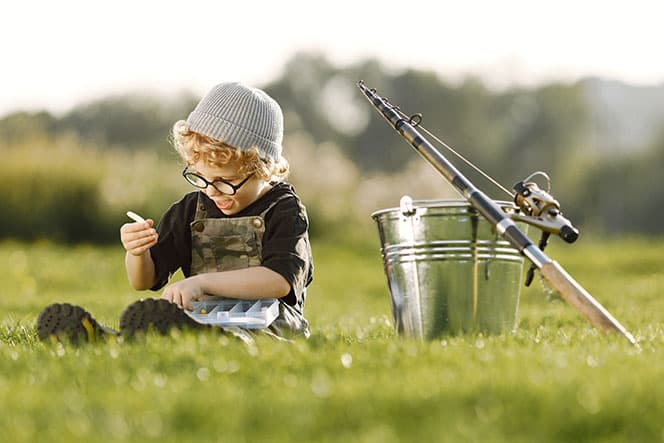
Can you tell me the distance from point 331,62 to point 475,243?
23.3 m

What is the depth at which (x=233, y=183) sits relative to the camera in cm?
434

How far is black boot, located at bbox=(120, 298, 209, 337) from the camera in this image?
12.2 feet

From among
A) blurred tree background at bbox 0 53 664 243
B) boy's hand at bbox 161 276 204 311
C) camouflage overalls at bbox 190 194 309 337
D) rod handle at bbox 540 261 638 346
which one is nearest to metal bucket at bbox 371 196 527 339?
rod handle at bbox 540 261 638 346

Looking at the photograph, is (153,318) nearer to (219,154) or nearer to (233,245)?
(233,245)

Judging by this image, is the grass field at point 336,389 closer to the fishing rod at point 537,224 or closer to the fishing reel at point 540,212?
the fishing rod at point 537,224

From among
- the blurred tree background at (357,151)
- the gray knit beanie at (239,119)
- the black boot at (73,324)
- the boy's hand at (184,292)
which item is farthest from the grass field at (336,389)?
the blurred tree background at (357,151)

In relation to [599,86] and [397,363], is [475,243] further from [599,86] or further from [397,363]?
[599,86]

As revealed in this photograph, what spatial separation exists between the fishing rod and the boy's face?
31.4 inches

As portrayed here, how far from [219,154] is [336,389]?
73.7 inches

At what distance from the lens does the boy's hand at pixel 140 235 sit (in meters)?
4.25

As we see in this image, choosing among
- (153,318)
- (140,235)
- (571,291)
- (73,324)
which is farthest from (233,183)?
(571,291)

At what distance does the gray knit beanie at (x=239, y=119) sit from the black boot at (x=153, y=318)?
94 centimetres

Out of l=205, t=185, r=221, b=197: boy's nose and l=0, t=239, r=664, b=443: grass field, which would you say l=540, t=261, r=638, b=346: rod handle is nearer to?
l=0, t=239, r=664, b=443: grass field

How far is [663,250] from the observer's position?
1374 centimetres
